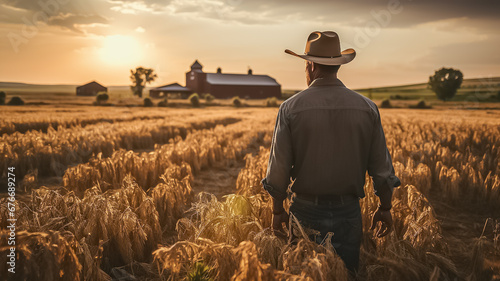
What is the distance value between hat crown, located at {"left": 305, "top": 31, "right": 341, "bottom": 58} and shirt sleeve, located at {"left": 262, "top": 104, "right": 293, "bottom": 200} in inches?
24.3

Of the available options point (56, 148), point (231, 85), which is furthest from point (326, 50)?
point (231, 85)

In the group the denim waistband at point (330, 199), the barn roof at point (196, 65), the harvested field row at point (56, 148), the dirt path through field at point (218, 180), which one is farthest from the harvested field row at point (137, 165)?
the barn roof at point (196, 65)

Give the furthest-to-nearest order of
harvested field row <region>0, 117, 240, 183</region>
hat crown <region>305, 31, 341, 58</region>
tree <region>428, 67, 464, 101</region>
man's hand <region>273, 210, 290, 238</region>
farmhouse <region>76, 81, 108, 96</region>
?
farmhouse <region>76, 81, 108, 96</region>, tree <region>428, 67, 464, 101</region>, harvested field row <region>0, 117, 240, 183</region>, man's hand <region>273, 210, 290, 238</region>, hat crown <region>305, 31, 341, 58</region>

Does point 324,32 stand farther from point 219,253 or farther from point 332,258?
point 219,253

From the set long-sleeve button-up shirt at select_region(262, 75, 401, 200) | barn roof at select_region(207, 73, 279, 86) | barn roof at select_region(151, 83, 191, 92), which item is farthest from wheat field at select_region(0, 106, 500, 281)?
barn roof at select_region(207, 73, 279, 86)

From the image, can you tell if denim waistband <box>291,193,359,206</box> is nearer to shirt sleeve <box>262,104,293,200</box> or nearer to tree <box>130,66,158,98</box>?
shirt sleeve <box>262,104,293,200</box>

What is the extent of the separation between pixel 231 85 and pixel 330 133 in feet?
279

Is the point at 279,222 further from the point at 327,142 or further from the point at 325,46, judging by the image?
the point at 325,46

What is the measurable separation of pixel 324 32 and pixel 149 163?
524 cm

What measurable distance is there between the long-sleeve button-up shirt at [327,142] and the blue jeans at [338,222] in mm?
132

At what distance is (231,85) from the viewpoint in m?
86.1

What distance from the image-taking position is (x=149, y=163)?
22.9 ft

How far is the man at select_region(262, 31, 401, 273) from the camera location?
269 cm

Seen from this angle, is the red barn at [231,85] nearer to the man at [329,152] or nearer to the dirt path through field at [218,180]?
the dirt path through field at [218,180]
